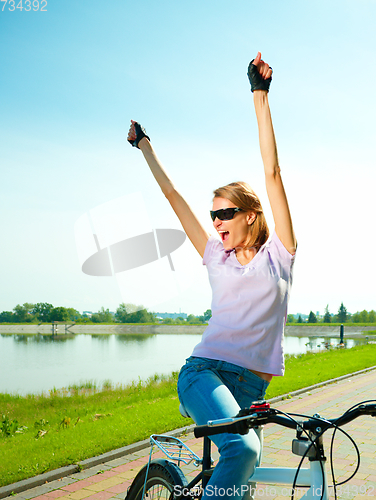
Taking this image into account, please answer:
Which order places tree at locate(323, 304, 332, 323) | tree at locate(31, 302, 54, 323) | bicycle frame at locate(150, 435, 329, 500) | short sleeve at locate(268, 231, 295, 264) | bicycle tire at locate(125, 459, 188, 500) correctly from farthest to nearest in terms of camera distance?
1. tree at locate(323, 304, 332, 323)
2. tree at locate(31, 302, 54, 323)
3. bicycle tire at locate(125, 459, 188, 500)
4. short sleeve at locate(268, 231, 295, 264)
5. bicycle frame at locate(150, 435, 329, 500)

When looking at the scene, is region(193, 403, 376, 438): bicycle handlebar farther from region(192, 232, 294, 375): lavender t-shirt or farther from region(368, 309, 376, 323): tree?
region(368, 309, 376, 323): tree

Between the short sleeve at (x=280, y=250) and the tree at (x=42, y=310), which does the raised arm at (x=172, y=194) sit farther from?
the tree at (x=42, y=310)

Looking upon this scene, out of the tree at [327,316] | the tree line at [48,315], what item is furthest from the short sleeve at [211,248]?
the tree at [327,316]

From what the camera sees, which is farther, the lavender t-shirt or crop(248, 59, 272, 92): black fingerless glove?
crop(248, 59, 272, 92): black fingerless glove

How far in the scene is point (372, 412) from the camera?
1.64 m

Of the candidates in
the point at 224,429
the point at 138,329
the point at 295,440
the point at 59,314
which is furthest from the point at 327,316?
the point at 224,429

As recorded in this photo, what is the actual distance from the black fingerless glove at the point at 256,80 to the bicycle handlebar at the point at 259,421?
4.47 feet

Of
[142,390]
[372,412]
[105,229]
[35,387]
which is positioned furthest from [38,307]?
[372,412]

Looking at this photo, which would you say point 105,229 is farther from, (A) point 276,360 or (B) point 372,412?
(B) point 372,412

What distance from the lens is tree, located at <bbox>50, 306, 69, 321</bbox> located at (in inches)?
2596

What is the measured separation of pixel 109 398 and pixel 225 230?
10383mm

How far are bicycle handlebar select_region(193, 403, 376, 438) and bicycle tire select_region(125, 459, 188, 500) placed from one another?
83 cm

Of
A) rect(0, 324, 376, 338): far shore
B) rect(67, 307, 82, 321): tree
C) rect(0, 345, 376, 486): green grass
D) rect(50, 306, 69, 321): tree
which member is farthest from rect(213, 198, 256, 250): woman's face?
rect(67, 307, 82, 321): tree

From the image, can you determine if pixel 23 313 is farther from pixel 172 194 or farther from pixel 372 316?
pixel 372 316
